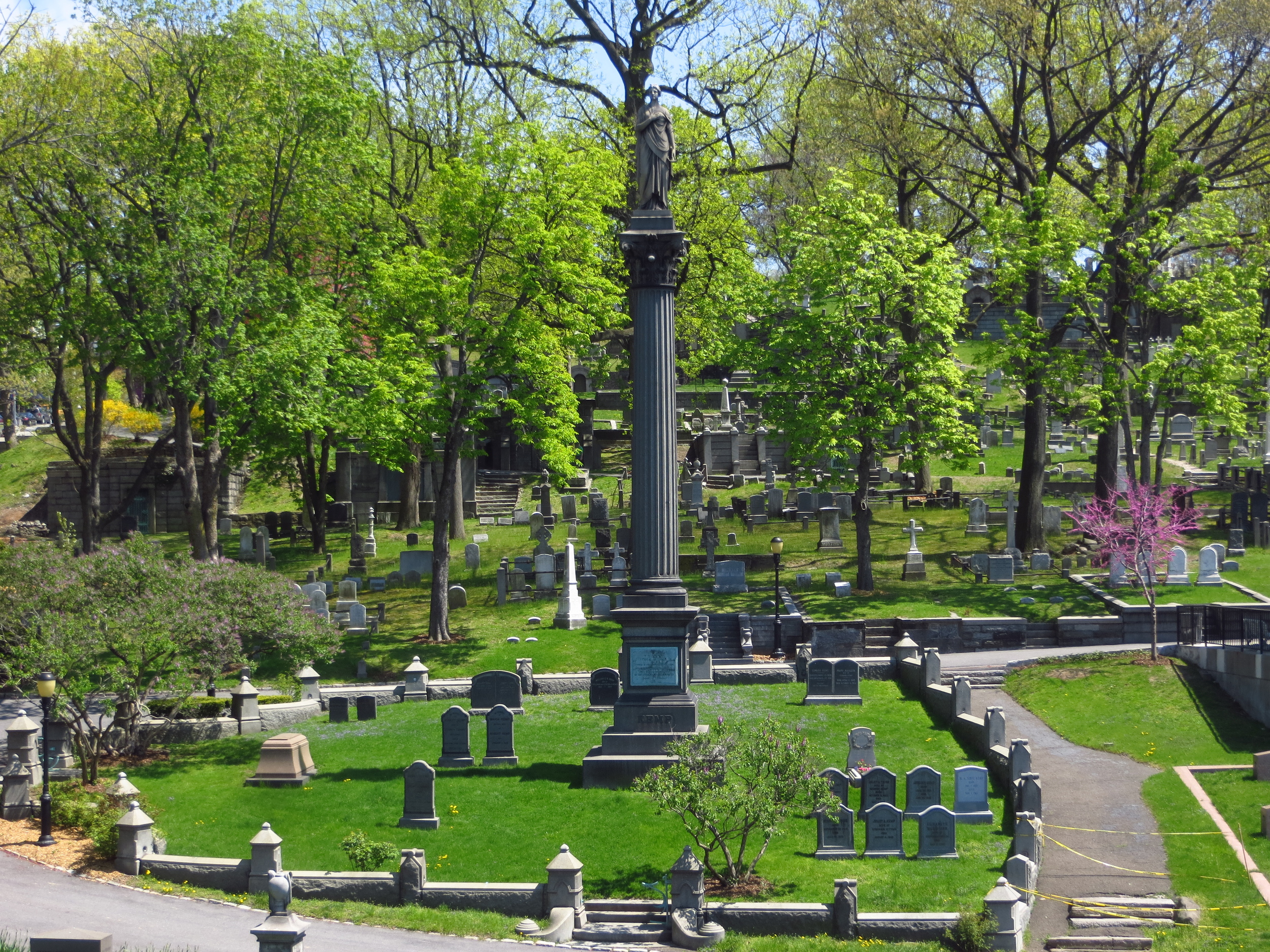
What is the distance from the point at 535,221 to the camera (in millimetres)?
29938

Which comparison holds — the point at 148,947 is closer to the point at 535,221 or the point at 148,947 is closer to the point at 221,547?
the point at 535,221

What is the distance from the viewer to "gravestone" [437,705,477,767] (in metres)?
21.4

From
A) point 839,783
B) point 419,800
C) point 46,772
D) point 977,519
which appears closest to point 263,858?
point 419,800

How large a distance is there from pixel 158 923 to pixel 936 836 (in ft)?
30.7

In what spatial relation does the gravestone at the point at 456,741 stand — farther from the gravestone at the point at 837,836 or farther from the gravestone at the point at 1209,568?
Answer: the gravestone at the point at 1209,568

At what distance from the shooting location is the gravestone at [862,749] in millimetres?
20469

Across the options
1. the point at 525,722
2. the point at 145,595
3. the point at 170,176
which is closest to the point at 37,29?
the point at 170,176

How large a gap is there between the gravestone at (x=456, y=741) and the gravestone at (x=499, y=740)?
0.31 metres

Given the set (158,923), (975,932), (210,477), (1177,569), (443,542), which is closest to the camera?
(975,932)

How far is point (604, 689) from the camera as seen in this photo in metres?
24.9

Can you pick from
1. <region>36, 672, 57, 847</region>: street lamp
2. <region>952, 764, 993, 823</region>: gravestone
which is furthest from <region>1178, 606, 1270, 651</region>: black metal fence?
<region>36, 672, 57, 847</region>: street lamp

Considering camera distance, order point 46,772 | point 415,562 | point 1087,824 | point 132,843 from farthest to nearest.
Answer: point 415,562 → point 46,772 → point 1087,824 → point 132,843

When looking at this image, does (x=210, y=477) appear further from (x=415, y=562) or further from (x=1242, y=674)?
(x=1242, y=674)

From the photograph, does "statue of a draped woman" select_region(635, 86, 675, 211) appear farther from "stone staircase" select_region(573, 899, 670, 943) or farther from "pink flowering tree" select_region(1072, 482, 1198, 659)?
"pink flowering tree" select_region(1072, 482, 1198, 659)
